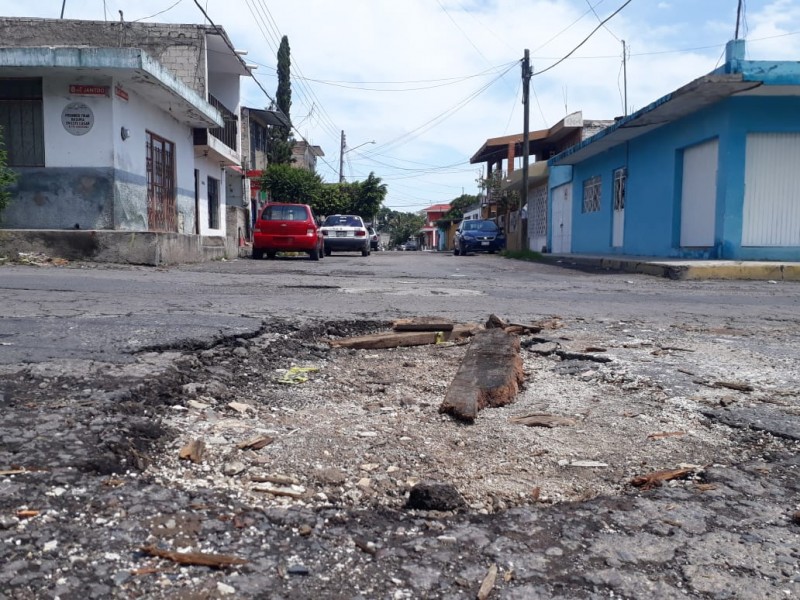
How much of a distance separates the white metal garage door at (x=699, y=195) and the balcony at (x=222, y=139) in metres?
12.6

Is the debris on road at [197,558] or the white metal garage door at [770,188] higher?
the white metal garage door at [770,188]

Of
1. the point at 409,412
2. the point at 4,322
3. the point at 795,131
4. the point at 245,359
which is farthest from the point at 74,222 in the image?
the point at 795,131

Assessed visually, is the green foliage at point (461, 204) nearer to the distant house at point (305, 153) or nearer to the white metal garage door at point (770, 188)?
the distant house at point (305, 153)

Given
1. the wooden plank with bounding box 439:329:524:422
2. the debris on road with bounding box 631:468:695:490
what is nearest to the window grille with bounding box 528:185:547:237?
the wooden plank with bounding box 439:329:524:422

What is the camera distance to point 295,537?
1.66m

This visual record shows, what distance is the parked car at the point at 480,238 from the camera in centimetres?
2698

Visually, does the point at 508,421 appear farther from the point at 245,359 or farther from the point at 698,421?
the point at 245,359

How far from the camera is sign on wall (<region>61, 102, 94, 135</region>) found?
12.0m

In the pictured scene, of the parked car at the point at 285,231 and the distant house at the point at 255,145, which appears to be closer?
the parked car at the point at 285,231

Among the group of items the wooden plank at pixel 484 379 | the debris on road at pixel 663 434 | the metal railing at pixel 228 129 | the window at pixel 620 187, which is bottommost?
the debris on road at pixel 663 434

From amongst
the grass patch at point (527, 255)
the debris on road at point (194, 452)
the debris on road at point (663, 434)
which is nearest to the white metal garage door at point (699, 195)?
the grass patch at point (527, 255)

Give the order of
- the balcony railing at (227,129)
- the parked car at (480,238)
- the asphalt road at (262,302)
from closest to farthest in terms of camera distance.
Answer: the asphalt road at (262,302)
the balcony railing at (227,129)
the parked car at (480,238)

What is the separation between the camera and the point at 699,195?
13359 millimetres

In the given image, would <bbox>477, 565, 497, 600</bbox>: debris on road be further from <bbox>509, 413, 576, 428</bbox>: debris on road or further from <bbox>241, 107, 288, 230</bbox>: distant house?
<bbox>241, 107, 288, 230</bbox>: distant house
